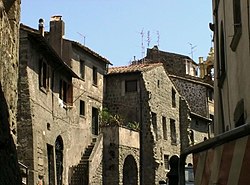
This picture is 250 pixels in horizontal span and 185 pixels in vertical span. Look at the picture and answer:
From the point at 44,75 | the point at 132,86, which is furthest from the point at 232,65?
the point at 132,86

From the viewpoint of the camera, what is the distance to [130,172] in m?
34.3

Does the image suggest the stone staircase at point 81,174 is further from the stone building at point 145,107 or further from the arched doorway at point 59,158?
the stone building at point 145,107

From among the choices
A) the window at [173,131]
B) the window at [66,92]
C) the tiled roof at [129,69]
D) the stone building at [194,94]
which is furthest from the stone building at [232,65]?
the stone building at [194,94]

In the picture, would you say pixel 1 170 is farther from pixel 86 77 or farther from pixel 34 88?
pixel 86 77

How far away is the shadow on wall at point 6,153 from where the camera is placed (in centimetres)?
1080

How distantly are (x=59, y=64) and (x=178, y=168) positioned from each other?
2220 cm

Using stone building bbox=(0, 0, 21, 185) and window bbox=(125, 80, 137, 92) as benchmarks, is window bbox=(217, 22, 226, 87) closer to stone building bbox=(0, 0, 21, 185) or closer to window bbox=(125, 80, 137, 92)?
stone building bbox=(0, 0, 21, 185)

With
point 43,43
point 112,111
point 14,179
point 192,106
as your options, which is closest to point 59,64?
point 43,43

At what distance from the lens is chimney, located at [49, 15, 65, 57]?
104 ft

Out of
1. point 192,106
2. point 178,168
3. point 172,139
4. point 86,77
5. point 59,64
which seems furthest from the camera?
point 192,106

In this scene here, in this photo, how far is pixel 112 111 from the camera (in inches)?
1414

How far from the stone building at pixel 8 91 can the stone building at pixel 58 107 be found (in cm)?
978

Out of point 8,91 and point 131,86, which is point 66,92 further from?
point 8,91

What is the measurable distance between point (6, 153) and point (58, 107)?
16120mm
